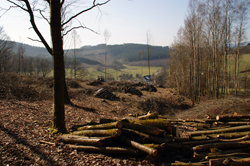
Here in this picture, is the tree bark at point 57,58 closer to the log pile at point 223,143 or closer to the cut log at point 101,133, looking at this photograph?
the cut log at point 101,133

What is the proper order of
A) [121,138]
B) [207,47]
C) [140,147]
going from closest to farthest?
1. [140,147]
2. [121,138]
3. [207,47]

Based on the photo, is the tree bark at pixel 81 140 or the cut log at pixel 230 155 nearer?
the cut log at pixel 230 155

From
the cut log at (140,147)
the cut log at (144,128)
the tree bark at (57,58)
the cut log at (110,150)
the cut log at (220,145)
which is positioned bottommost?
the cut log at (110,150)

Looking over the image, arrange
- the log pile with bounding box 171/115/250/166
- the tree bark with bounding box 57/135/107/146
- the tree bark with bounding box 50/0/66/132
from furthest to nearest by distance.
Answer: the tree bark with bounding box 50/0/66/132, the tree bark with bounding box 57/135/107/146, the log pile with bounding box 171/115/250/166

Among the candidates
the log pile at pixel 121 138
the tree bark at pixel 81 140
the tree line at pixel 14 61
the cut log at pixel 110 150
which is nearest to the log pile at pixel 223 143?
the log pile at pixel 121 138

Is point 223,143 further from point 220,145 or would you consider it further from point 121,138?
point 121,138

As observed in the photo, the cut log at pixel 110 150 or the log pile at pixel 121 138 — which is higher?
the log pile at pixel 121 138

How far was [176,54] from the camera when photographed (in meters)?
26.6

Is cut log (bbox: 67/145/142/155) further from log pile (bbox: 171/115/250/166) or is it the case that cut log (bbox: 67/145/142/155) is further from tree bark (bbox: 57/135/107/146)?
log pile (bbox: 171/115/250/166)

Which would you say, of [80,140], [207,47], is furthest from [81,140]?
[207,47]

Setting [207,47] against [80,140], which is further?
[207,47]

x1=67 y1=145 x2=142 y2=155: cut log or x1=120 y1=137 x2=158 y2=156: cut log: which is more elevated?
x1=120 y1=137 x2=158 y2=156: cut log

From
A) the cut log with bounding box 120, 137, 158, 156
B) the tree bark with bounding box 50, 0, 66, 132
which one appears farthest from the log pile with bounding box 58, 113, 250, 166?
the tree bark with bounding box 50, 0, 66, 132

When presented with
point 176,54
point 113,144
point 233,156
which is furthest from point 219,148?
point 176,54
